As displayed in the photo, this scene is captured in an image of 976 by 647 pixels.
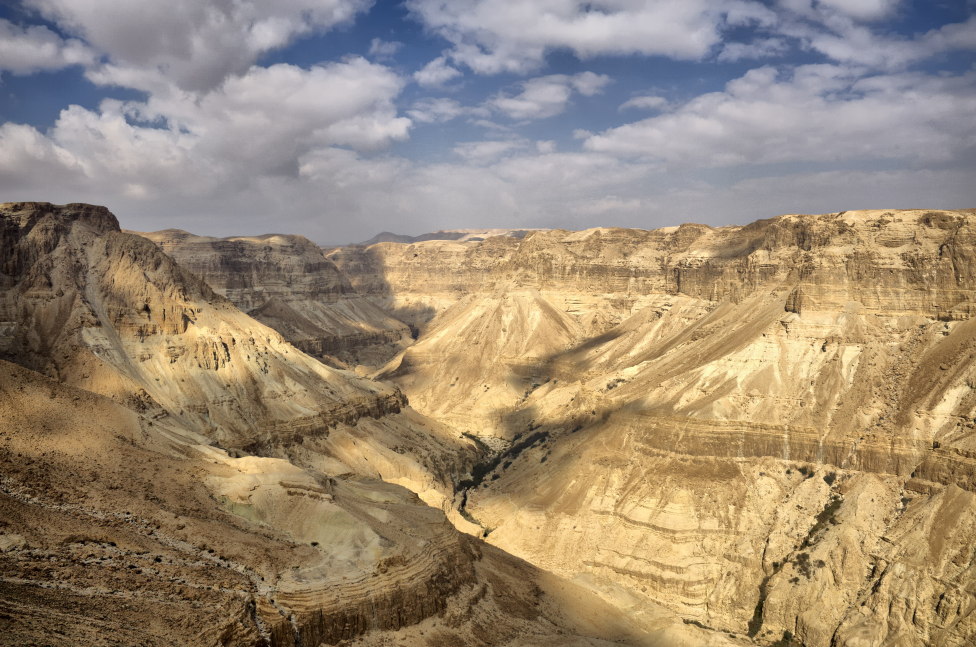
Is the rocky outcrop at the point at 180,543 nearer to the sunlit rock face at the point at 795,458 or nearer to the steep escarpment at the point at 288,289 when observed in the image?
the sunlit rock face at the point at 795,458

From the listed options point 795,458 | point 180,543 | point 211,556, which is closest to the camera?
point 211,556

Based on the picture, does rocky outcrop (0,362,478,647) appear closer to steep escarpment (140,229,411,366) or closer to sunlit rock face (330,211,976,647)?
sunlit rock face (330,211,976,647)

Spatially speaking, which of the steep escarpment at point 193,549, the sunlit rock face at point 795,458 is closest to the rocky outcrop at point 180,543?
the steep escarpment at point 193,549

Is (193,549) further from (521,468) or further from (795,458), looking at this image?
(521,468)

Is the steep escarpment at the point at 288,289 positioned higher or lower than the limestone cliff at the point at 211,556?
higher

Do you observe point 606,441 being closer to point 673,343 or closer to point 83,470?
point 673,343

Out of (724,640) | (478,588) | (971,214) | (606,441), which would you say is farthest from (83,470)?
(971,214)

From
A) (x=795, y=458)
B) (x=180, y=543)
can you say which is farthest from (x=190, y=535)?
(x=795, y=458)
